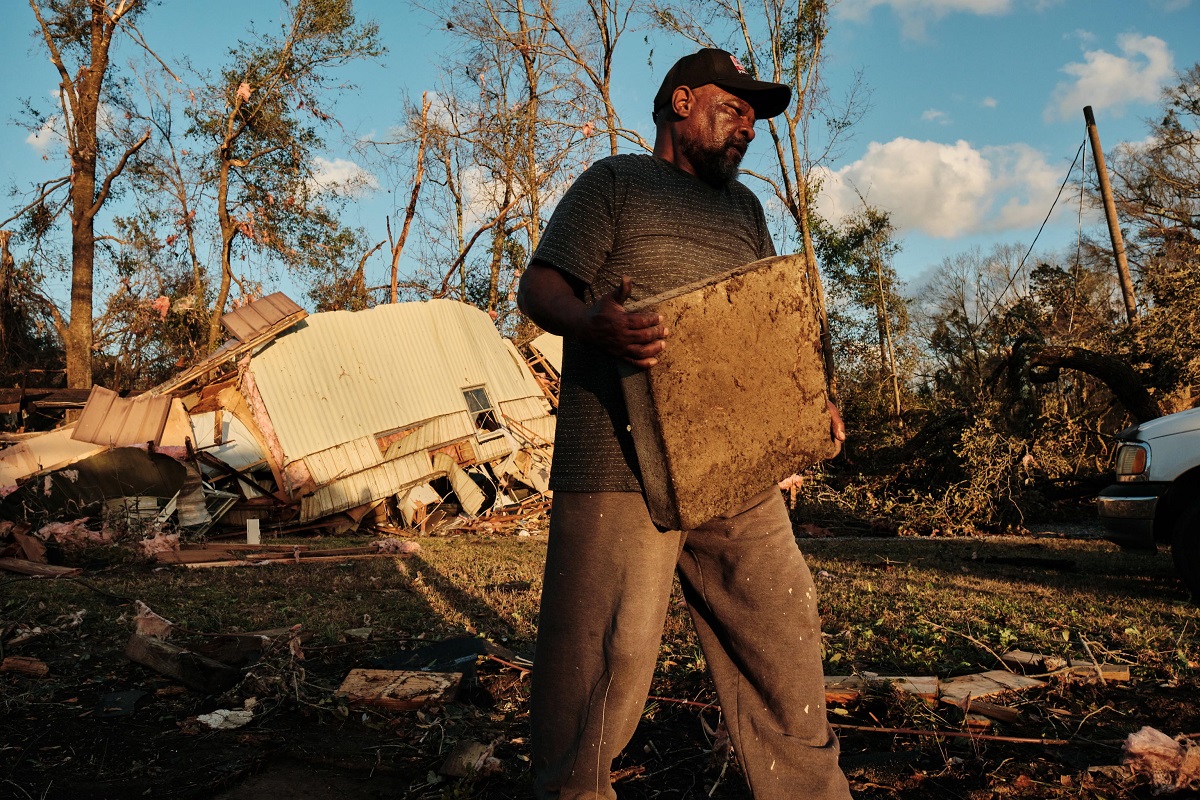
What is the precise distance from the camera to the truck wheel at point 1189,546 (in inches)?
217

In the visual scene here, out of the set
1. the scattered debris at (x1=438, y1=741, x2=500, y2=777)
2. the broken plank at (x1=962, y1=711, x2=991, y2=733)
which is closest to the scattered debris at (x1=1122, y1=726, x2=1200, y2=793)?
the broken plank at (x1=962, y1=711, x2=991, y2=733)

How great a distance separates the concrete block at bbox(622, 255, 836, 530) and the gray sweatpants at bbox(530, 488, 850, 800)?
0.35 ft

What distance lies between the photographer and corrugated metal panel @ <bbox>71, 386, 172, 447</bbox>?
11.9 metres

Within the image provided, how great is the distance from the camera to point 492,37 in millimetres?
22828

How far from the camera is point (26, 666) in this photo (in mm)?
4012

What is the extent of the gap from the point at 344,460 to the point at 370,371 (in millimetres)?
1781

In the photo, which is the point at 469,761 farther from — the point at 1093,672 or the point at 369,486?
the point at 369,486

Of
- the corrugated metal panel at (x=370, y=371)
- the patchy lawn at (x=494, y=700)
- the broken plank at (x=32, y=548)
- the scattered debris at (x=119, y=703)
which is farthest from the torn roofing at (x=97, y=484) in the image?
the scattered debris at (x=119, y=703)

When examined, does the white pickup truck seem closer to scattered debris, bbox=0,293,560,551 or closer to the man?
the man

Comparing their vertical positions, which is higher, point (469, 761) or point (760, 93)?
point (760, 93)

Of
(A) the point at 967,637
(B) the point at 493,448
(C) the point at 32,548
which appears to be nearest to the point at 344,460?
(B) the point at 493,448

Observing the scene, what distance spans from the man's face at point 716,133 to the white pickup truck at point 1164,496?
505 centimetres

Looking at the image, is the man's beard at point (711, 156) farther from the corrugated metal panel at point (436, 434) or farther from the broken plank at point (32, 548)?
the corrugated metal panel at point (436, 434)

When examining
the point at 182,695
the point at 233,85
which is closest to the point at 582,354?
the point at 182,695
